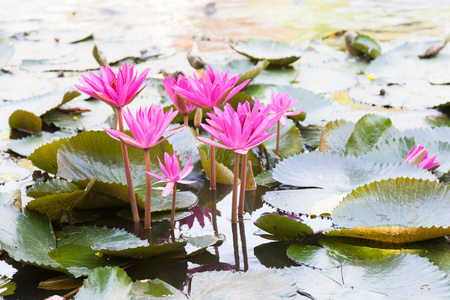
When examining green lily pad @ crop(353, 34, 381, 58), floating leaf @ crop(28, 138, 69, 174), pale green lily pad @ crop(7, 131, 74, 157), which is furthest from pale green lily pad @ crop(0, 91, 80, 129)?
green lily pad @ crop(353, 34, 381, 58)

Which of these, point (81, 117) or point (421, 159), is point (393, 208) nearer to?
point (421, 159)

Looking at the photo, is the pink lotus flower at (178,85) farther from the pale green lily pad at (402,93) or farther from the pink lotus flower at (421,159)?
the pale green lily pad at (402,93)

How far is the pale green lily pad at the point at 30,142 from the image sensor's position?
72.4 inches

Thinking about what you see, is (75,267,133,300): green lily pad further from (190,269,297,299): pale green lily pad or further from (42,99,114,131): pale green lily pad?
(42,99,114,131): pale green lily pad

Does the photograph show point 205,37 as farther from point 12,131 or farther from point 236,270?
point 236,270

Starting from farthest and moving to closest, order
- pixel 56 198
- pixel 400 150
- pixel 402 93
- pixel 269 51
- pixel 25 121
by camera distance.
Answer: pixel 269 51, pixel 402 93, pixel 25 121, pixel 400 150, pixel 56 198

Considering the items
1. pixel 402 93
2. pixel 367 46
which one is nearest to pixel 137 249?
pixel 402 93

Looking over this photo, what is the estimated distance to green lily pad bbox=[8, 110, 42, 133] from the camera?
2012mm

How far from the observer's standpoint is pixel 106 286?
0.91 meters

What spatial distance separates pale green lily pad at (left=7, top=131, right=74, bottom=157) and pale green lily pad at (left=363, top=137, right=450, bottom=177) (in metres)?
1.23

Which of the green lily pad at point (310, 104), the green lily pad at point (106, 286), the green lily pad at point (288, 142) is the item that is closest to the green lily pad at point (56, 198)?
the green lily pad at point (106, 286)

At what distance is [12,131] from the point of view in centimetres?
210

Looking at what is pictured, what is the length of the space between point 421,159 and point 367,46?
1.77 metres

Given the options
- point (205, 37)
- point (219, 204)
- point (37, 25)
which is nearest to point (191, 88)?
point (219, 204)
